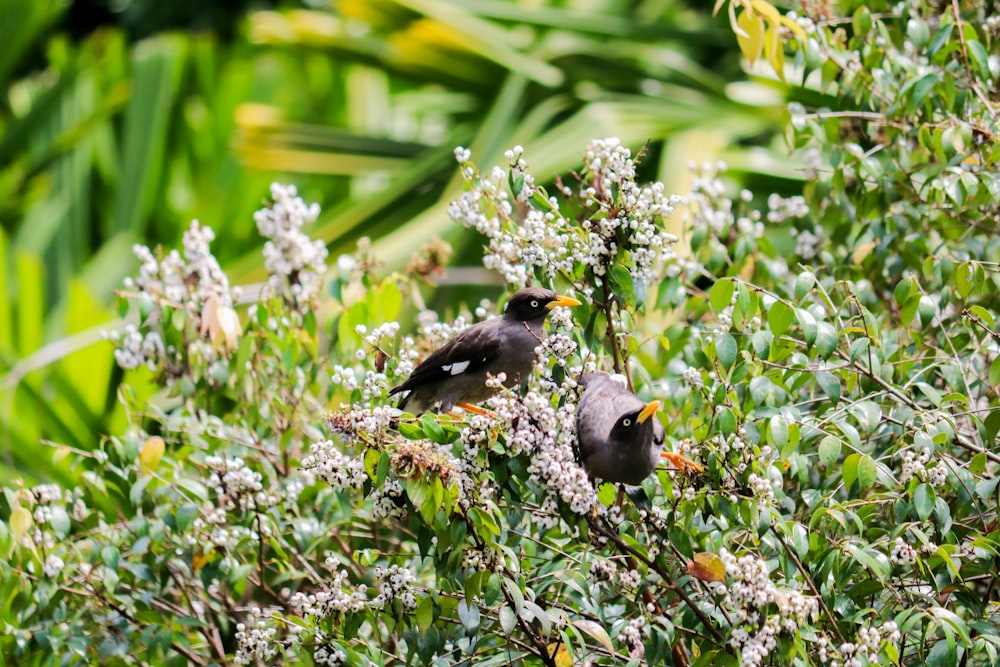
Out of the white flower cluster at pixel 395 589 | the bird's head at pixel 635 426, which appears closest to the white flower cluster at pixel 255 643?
the white flower cluster at pixel 395 589

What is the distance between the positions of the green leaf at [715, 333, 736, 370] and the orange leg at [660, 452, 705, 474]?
23 cm

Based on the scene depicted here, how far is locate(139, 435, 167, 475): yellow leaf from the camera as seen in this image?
10.4 ft

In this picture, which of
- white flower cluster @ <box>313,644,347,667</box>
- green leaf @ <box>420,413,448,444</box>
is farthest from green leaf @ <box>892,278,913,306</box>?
white flower cluster @ <box>313,644,347,667</box>

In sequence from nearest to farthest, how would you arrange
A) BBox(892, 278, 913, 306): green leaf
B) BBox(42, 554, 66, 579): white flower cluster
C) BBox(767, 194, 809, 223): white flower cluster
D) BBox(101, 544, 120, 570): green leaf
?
BBox(892, 278, 913, 306): green leaf < BBox(101, 544, 120, 570): green leaf < BBox(42, 554, 66, 579): white flower cluster < BBox(767, 194, 809, 223): white flower cluster

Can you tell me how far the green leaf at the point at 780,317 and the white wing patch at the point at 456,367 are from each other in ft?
2.71

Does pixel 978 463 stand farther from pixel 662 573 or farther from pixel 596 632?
pixel 596 632

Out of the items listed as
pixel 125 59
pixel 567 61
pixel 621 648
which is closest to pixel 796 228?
pixel 621 648

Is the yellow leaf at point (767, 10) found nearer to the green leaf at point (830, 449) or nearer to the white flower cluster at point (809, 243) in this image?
the white flower cluster at point (809, 243)

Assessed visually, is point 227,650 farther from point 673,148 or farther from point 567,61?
point 567,61

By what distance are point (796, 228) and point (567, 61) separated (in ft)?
8.87

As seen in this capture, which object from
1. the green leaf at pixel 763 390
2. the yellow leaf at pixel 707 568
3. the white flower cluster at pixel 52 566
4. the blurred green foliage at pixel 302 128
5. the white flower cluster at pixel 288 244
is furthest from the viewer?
the blurred green foliage at pixel 302 128

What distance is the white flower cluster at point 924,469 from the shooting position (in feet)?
8.08

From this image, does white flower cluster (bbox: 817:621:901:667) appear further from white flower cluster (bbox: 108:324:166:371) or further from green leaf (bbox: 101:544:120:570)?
white flower cluster (bbox: 108:324:166:371)

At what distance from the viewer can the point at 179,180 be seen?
29.1ft
